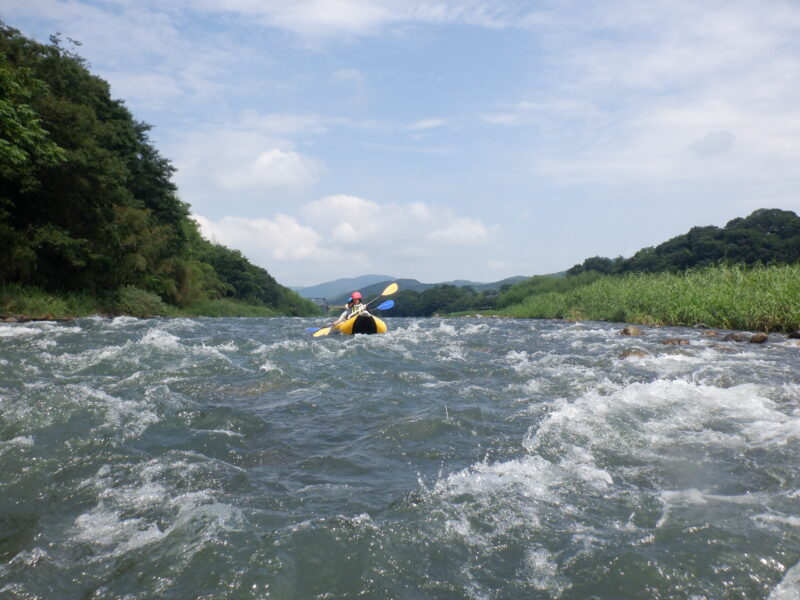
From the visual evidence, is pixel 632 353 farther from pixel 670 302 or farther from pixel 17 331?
pixel 17 331

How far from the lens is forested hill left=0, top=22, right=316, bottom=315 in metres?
13.6

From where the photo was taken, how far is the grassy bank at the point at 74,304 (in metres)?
14.2

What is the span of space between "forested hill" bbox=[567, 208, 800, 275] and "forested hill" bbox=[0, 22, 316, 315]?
101 feet

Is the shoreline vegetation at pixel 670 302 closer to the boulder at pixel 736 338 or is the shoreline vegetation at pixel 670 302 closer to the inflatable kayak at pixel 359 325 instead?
the boulder at pixel 736 338

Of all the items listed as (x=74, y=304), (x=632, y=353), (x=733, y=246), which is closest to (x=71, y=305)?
(x=74, y=304)

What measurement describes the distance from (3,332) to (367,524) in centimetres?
1066

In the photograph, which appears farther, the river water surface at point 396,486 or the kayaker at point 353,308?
the kayaker at point 353,308

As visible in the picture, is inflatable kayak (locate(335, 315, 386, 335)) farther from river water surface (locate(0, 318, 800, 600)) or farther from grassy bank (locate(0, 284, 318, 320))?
grassy bank (locate(0, 284, 318, 320))

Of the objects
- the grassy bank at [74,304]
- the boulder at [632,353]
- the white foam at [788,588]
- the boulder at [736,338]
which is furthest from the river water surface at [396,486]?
the grassy bank at [74,304]

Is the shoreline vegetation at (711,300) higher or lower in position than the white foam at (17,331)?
lower

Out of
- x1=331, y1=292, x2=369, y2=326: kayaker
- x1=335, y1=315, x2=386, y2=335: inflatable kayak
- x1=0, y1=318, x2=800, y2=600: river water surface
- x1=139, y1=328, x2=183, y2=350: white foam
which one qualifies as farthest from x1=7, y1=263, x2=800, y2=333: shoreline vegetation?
x1=335, y1=315, x2=386, y2=335: inflatable kayak

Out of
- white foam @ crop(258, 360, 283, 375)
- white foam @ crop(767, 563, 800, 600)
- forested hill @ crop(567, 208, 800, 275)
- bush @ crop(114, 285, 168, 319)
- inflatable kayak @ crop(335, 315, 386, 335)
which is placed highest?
forested hill @ crop(567, 208, 800, 275)

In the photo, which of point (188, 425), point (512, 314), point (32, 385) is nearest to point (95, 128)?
point (32, 385)

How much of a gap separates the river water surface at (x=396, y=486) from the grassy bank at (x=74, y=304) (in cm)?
968
